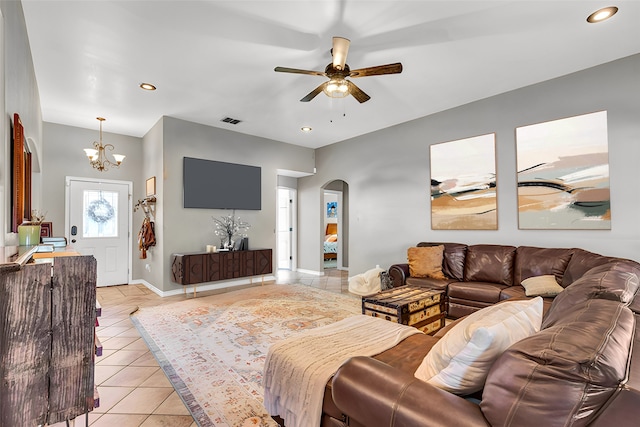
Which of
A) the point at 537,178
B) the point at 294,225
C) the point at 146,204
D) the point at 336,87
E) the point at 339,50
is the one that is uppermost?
the point at 339,50

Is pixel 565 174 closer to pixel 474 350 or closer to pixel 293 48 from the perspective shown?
pixel 293 48

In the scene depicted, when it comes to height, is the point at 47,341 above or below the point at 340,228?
below

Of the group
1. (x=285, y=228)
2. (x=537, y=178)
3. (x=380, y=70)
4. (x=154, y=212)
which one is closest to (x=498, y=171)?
(x=537, y=178)

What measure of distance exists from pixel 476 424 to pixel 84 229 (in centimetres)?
683

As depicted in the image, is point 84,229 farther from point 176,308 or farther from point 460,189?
point 460,189

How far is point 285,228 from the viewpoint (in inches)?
320

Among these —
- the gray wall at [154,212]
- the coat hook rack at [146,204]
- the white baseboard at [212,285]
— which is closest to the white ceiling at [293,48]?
the gray wall at [154,212]

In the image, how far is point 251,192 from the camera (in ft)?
20.5

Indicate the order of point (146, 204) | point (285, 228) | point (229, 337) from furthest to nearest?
point (285, 228), point (146, 204), point (229, 337)

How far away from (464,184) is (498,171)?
49 centimetres

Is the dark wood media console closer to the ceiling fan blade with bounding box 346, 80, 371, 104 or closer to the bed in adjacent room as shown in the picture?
the bed in adjacent room

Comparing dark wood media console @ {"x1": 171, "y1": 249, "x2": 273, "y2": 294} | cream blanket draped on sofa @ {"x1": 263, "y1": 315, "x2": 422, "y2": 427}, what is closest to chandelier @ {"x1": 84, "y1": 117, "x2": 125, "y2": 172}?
dark wood media console @ {"x1": 171, "y1": 249, "x2": 273, "y2": 294}

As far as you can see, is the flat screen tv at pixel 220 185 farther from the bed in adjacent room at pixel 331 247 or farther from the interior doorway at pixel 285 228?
the bed in adjacent room at pixel 331 247

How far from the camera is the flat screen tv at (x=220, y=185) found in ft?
17.9
